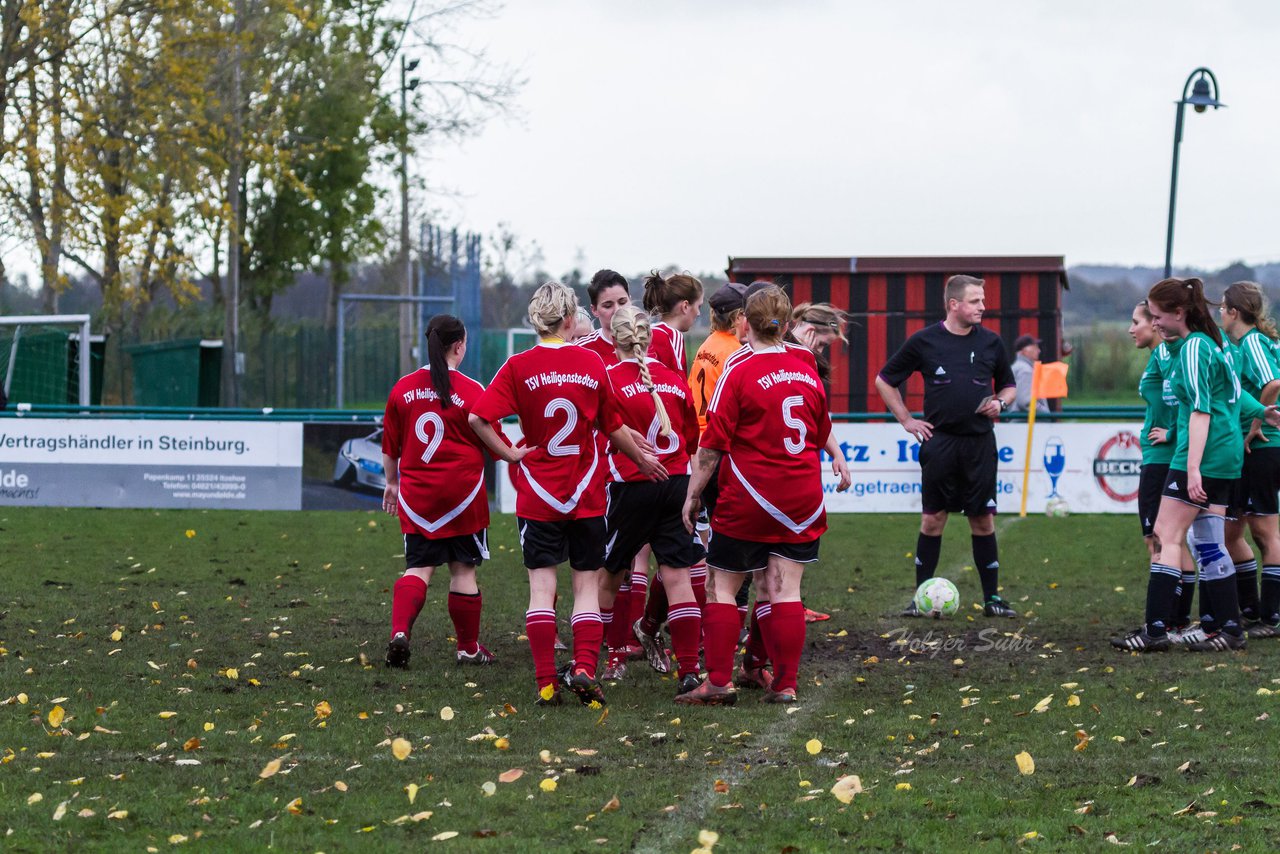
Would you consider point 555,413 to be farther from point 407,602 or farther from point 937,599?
point 937,599

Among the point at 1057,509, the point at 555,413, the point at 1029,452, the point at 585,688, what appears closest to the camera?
the point at 585,688

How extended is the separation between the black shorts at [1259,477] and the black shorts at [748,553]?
11.4ft

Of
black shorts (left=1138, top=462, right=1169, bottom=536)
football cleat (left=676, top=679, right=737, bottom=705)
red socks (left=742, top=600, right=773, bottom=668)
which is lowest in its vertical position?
football cleat (left=676, top=679, right=737, bottom=705)

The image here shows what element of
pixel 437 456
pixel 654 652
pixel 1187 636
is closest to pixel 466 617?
pixel 437 456

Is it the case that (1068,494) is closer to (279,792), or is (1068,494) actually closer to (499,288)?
(279,792)

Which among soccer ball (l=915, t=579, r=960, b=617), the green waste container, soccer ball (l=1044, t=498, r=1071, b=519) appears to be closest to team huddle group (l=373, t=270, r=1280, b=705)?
soccer ball (l=915, t=579, r=960, b=617)

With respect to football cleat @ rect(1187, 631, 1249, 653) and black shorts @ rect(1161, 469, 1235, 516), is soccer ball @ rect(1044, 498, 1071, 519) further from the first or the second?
black shorts @ rect(1161, 469, 1235, 516)

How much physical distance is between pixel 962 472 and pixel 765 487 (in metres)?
3.18

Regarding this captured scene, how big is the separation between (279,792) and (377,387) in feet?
107

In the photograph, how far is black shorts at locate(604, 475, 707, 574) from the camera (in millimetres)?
6789

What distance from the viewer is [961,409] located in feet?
30.2

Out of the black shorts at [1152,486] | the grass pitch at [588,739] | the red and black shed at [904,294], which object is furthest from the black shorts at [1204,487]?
the red and black shed at [904,294]

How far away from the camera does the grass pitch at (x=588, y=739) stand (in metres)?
4.42

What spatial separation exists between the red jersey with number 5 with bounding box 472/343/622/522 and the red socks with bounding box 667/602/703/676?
0.68m
